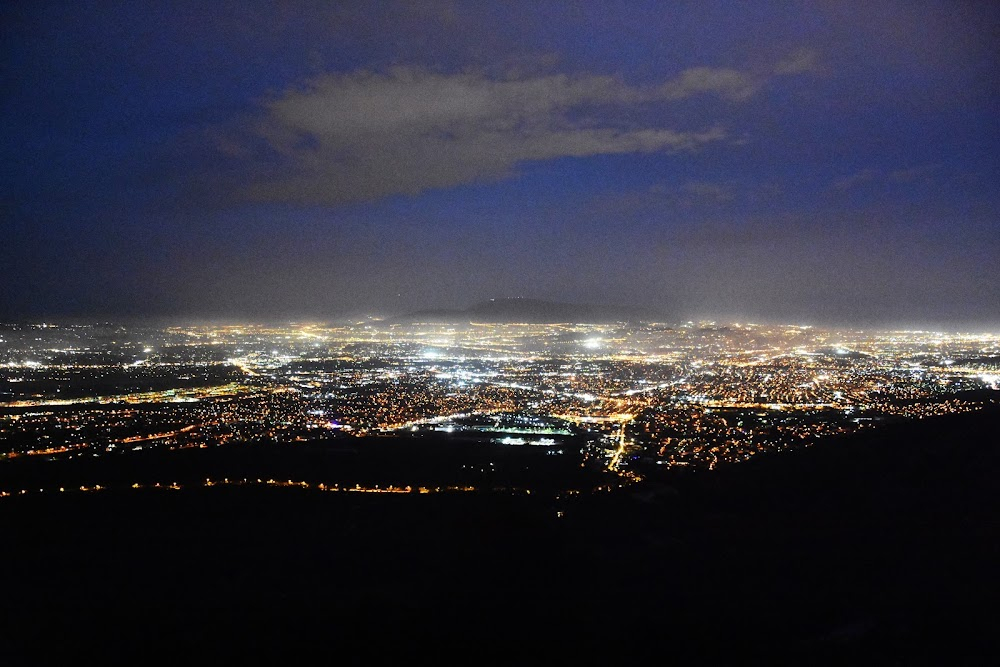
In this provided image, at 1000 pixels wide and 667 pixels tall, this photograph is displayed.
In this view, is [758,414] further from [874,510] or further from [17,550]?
[17,550]

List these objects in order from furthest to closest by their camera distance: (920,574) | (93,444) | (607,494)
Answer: (93,444), (607,494), (920,574)

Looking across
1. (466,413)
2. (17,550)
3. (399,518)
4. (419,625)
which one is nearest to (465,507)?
(399,518)

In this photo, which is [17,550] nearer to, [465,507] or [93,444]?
[465,507]

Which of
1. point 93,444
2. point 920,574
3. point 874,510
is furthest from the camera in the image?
point 93,444

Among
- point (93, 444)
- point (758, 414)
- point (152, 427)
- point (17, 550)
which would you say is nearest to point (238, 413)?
point (152, 427)

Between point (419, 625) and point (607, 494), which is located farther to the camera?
point (607, 494)

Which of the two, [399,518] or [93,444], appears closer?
[399,518]
